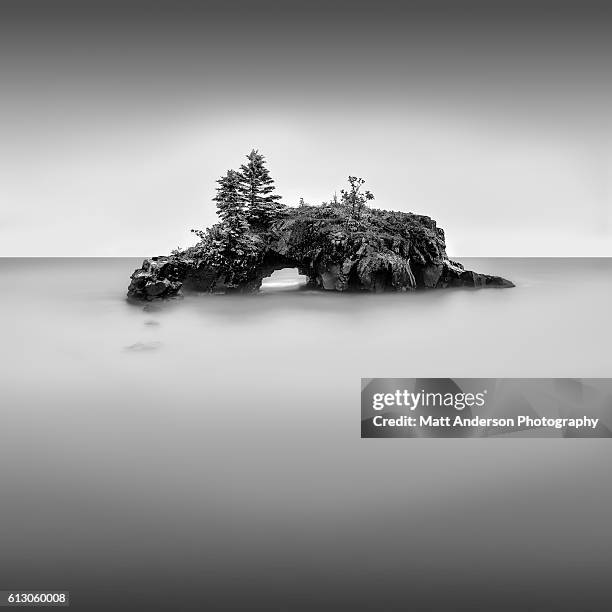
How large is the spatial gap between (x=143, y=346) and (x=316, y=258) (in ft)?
29.5

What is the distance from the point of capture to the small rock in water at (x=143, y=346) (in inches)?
374

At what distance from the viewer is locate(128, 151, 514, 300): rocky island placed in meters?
16.6

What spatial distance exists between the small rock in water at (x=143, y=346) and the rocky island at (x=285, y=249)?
20.2 ft

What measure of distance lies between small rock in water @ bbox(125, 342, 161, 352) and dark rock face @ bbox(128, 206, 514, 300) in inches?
244

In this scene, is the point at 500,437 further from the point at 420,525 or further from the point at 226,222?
the point at 226,222

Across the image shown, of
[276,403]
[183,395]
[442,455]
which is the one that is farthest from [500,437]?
[183,395]

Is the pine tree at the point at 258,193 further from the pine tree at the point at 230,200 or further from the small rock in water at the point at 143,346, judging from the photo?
the small rock in water at the point at 143,346

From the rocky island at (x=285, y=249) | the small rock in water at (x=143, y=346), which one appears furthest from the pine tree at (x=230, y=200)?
the small rock in water at (x=143, y=346)

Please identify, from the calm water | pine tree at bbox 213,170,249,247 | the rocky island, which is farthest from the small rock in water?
pine tree at bbox 213,170,249,247

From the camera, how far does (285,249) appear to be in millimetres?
17094

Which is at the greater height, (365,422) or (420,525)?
(365,422)

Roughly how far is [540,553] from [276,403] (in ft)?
12.0

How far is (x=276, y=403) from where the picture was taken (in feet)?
21.2

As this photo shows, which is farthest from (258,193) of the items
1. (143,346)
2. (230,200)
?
(143,346)
